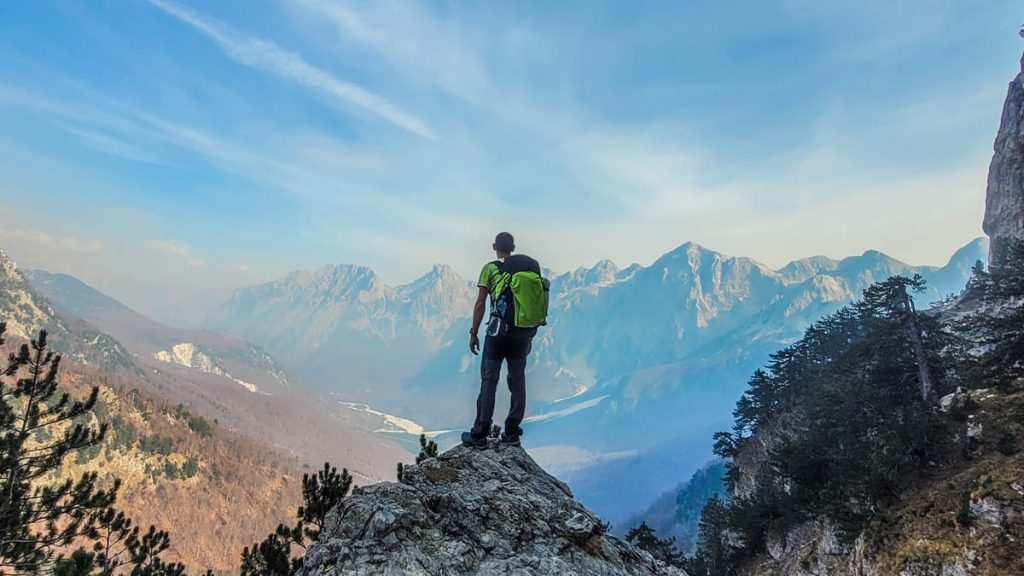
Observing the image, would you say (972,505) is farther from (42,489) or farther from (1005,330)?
(42,489)

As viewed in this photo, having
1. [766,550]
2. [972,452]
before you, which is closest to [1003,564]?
[972,452]

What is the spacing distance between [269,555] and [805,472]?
109ft

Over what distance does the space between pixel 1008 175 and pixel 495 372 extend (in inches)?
4786

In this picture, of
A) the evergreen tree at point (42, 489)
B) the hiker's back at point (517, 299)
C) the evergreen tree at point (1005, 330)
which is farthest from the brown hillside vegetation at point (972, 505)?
the evergreen tree at point (42, 489)

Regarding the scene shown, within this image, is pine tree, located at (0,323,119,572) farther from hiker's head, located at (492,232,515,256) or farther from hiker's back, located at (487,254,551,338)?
hiker's head, located at (492,232,515,256)

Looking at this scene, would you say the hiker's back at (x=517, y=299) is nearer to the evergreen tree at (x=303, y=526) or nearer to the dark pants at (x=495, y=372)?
the dark pants at (x=495, y=372)

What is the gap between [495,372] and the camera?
953 centimetres

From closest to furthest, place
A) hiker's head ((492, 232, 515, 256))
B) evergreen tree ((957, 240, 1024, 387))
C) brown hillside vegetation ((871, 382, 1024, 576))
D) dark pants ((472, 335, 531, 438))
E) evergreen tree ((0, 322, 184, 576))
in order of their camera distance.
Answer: dark pants ((472, 335, 531, 438)), hiker's head ((492, 232, 515, 256)), evergreen tree ((0, 322, 184, 576)), brown hillside vegetation ((871, 382, 1024, 576)), evergreen tree ((957, 240, 1024, 387))

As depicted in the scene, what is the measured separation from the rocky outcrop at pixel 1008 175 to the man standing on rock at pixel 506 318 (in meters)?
110

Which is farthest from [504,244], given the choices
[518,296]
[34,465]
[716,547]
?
[716,547]

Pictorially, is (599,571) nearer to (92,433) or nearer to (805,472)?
(92,433)

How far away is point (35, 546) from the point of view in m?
18.1

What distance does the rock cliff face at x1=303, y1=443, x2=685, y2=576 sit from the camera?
5.88 meters

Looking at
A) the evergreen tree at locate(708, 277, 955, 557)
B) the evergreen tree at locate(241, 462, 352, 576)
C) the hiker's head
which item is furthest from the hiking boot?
the evergreen tree at locate(708, 277, 955, 557)
